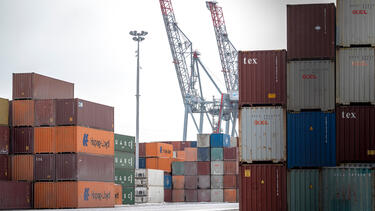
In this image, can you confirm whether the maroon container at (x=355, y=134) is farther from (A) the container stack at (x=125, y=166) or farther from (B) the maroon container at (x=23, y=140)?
(A) the container stack at (x=125, y=166)

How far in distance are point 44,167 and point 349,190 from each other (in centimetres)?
2210

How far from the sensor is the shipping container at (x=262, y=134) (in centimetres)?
3123

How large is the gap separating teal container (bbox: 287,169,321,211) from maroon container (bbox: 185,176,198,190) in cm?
4234

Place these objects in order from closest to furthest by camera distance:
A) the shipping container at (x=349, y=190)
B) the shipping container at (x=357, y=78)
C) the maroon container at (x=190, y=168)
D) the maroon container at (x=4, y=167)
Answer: the shipping container at (x=349, y=190), the shipping container at (x=357, y=78), the maroon container at (x=4, y=167), the maroon container at (x=190, y=168)

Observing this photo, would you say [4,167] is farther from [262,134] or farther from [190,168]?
[190,168]

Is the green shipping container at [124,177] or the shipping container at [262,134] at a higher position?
the shipping container at [262,134]

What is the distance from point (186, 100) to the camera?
97188 millimetres

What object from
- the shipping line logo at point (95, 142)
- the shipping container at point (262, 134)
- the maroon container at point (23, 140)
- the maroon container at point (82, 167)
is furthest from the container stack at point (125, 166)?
the shipping container at point (262, 134)

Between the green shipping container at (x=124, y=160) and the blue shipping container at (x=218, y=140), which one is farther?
the blue shipping container at (x=218, y=140)

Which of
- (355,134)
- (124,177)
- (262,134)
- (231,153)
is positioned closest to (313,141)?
(355,134)

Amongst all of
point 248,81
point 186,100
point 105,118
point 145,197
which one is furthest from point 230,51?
point 248,81

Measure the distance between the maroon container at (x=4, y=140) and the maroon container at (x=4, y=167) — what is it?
0.34 m

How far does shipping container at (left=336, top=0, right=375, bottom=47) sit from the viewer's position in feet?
101

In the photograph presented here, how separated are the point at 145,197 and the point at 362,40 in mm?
36219
